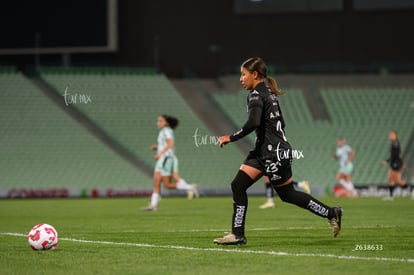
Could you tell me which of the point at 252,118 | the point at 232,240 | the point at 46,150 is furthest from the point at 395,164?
the point at 252,118

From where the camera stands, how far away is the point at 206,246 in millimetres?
11555

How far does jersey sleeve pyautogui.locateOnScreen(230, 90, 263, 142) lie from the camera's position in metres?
11.2

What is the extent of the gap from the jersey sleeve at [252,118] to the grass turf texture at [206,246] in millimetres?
1388

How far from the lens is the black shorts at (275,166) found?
11.3 metres

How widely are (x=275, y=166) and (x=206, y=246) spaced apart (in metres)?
1.35

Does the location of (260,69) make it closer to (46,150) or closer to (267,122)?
(267,122)

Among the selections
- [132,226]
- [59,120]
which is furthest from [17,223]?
[59,120]

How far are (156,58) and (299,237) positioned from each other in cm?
2636

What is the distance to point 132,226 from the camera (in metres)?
16.0

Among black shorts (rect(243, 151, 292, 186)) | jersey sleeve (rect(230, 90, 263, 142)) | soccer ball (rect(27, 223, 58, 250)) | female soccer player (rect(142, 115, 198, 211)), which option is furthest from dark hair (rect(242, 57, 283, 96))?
female soccer player (rect(142, 115, 198, 211))

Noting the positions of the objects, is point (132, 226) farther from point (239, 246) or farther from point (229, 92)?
point (229, 92)

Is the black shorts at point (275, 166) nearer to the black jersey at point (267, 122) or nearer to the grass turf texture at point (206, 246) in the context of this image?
the black jersey at point (267, 122)

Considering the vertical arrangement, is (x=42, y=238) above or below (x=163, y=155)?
above

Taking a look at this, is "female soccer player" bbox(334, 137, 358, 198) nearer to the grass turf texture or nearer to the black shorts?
the grass turf texture
